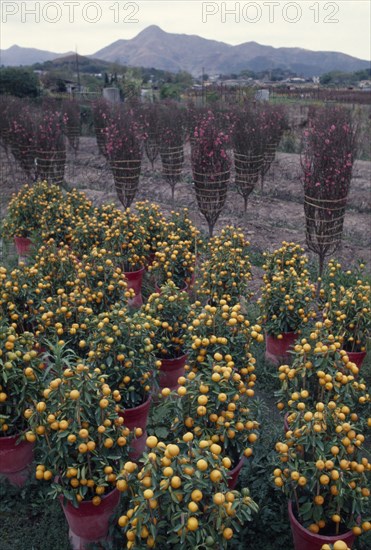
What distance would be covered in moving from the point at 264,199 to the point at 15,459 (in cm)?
989

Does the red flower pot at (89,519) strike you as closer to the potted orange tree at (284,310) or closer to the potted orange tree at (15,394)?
the potted orange tree at (15,394)

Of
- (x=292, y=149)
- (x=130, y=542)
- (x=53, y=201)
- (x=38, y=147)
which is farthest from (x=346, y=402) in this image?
(x=292, y=149)

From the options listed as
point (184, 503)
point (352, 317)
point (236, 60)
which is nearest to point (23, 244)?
point (352, 317)

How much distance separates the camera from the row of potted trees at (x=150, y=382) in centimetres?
232

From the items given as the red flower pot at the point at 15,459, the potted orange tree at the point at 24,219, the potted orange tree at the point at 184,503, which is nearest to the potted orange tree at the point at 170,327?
the red flower pot at the point at 15,459

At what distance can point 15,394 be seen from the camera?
10.9ft

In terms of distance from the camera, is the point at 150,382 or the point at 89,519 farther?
the point at 150,382

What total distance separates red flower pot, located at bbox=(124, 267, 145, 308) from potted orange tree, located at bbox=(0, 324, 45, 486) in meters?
2.62

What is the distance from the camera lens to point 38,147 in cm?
1067

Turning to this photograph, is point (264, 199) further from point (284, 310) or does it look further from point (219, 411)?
point (219, 411)

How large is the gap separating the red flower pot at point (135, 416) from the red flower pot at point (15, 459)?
0.73 metres

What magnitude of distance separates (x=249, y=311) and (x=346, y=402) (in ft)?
9.07

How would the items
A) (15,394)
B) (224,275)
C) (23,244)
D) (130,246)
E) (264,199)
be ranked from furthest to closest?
(264,199)
(23,244)
(130,246)
(224,275)
(15,394)

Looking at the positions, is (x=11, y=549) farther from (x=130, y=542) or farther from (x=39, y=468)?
(x=130, y=542)
